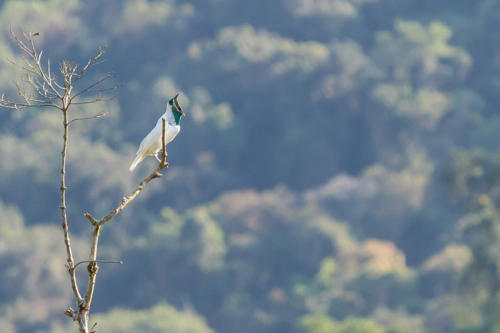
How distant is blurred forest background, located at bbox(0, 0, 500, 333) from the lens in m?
44.0

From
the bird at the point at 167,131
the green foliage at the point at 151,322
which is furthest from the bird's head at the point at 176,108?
the green foliage at the point at 151,322

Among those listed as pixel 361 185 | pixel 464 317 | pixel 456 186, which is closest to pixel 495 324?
pixel 464 317

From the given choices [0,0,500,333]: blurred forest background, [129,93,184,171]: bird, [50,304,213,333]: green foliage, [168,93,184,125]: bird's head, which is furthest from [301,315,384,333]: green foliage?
[168,93,184,125]: bird's head

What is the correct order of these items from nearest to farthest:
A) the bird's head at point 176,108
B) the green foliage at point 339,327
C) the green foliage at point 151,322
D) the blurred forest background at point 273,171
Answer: the bird's head at point 176,108 → the green foliage at point 339,327 → the green foliage at point 151,322 → the blurred forest background at point 273,171

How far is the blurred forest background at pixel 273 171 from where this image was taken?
44031mm

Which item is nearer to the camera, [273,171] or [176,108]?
[176,108]

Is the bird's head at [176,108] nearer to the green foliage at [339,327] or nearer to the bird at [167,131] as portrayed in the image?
the bird at [167,131]

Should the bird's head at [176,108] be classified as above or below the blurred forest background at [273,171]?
below

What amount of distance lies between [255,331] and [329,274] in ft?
12.6

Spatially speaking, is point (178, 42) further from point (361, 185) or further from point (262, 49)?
point (361, 185)

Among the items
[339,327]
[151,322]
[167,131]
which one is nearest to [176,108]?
[167,131]

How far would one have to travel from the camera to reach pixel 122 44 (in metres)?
62.9

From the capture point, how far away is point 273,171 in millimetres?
58625

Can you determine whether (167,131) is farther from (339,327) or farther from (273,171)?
(273,171)
